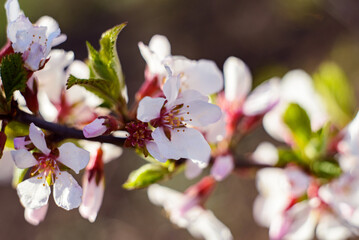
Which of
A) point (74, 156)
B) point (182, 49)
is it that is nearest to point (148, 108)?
point (74, 156)

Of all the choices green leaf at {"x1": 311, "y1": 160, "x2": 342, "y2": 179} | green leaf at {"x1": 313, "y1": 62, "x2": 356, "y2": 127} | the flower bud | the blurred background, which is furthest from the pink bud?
the blurred background

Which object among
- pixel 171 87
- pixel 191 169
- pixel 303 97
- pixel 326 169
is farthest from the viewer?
pixel 303 97

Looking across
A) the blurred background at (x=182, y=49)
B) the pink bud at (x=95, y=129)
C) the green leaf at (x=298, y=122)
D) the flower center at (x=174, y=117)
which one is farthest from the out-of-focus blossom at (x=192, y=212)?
the blurred background at (x=182, y=49)

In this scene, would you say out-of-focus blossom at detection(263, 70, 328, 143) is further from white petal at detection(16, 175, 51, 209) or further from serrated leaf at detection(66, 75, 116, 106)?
white petal at detection(16, 175, 51, 209)

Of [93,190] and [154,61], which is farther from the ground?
[154,61]

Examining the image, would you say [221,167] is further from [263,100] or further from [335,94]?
[335,94]

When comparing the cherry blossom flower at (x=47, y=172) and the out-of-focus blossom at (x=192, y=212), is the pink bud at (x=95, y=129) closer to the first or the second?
the cherry blossom flower at (x=47, y=172)

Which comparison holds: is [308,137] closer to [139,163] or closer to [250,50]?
[139,163]
